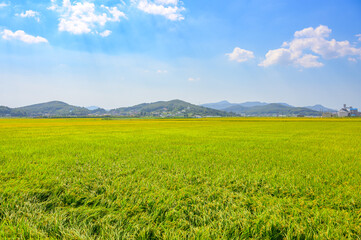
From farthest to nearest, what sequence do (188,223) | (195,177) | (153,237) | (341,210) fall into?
(195,177) → (341,210) → (188,223) → (153,237)

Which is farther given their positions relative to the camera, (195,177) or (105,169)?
(105,169)

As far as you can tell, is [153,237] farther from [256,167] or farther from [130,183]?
[256,167]

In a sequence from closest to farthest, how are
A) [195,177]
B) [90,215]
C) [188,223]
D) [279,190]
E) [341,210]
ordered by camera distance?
1. [188,223]
2. [90,215]
3. [341,210]
4. [279,190]
5. [195,177]

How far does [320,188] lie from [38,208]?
644 centimetres

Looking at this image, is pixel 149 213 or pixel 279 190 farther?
pixel 279 190

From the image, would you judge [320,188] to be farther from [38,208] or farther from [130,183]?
[38,208]

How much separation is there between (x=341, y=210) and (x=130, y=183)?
15.0ft

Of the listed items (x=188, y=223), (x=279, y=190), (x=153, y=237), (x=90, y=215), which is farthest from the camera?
(x=279, y=190)

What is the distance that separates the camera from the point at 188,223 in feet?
9.59

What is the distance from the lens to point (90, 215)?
10.4ft

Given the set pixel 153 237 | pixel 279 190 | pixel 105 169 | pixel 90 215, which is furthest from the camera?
pixel 105 169

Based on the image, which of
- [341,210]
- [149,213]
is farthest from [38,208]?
[341,210]

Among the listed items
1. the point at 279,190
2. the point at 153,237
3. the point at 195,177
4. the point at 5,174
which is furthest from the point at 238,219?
the point at 5,174

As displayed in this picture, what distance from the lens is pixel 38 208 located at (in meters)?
3.50
